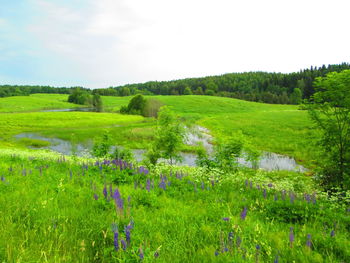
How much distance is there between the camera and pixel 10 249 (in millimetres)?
2359

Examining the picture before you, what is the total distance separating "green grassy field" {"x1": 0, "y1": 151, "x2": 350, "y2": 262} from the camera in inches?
95.8

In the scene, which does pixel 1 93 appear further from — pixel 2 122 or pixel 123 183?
pixel 123 183

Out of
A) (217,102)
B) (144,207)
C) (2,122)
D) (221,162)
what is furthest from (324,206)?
(217,102)

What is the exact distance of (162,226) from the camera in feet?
10.5

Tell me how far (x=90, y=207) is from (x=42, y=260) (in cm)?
134

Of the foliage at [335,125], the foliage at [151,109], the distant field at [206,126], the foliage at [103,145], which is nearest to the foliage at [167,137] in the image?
the distant field at [206,126]

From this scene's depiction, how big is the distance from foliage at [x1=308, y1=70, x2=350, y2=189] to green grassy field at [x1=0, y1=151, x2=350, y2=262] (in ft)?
16.5

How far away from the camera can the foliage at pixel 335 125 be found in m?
8.33

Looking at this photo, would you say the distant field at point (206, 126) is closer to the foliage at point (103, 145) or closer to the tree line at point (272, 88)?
the foliage at point (103, 145)

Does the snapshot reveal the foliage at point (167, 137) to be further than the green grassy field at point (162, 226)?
Yes

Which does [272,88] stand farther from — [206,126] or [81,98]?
[81,98]

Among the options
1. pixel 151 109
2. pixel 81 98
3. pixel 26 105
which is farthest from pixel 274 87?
pixel 26 105

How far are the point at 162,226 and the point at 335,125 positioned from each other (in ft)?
28.5

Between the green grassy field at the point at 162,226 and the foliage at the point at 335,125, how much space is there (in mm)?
5030
